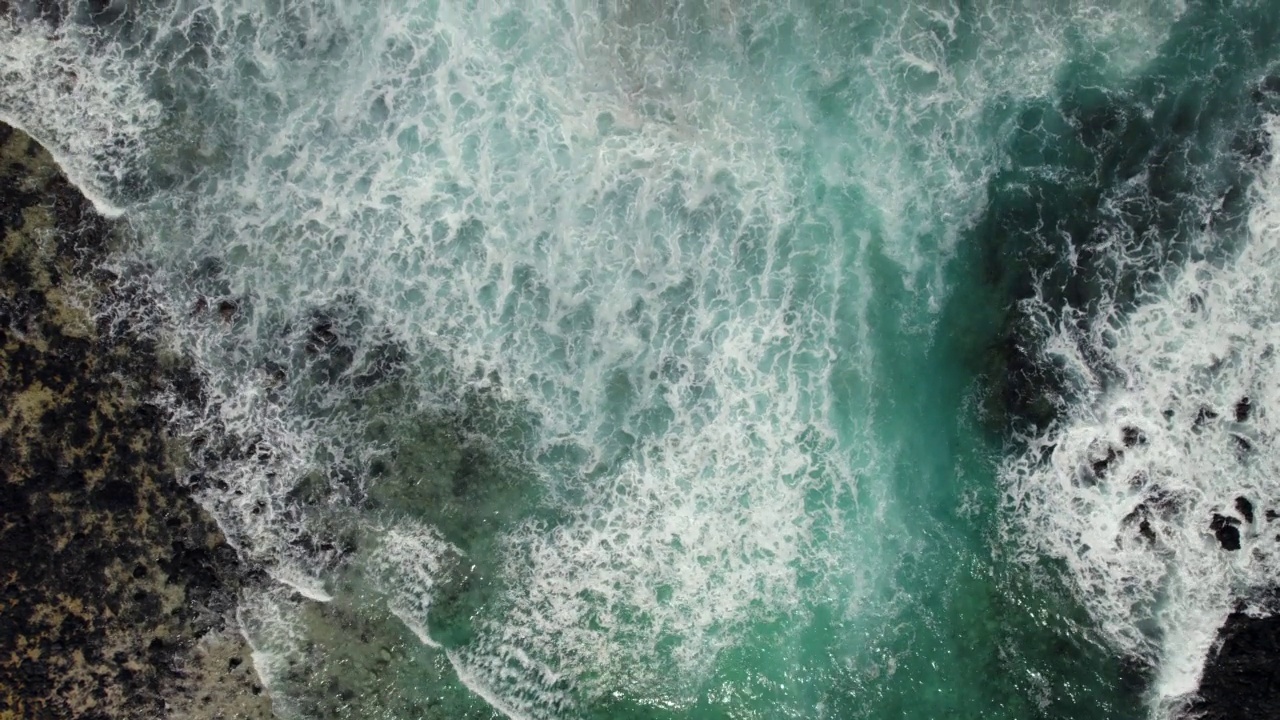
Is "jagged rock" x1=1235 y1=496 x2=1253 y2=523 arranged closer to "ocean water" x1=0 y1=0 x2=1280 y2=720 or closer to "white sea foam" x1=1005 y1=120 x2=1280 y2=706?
"white sea foam" x1=1005 y1=120 x2=1280 y2=706

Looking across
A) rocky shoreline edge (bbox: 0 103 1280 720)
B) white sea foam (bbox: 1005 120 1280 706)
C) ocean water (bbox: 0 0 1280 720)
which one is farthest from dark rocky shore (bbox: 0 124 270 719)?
white sea foam (bbox: 1005 120 1280 706)

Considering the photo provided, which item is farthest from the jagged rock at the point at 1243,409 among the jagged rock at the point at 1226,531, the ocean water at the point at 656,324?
the ocean water at the point at 656,324

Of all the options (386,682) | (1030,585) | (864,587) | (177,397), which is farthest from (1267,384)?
(177,397)

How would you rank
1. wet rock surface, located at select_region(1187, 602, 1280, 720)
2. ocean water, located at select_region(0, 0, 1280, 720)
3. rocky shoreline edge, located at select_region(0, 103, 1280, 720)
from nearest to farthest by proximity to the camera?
wet rock surface, located at select_region(1187, 602, 1280, 720) → rocky shoreline edge, located at select_region(0, 103, 1280, 720) → ocean water, located at select_region(0, 0, 1280, 720)

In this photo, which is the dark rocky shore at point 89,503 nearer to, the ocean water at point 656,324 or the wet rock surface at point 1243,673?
the ocean water at point 656,324

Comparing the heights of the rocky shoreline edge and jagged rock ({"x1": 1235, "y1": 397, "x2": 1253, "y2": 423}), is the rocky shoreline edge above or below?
below

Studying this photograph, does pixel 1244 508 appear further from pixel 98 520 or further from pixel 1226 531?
pixel 98 520
